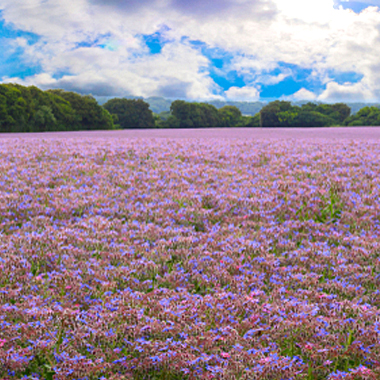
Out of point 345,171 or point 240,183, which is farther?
point 345,171

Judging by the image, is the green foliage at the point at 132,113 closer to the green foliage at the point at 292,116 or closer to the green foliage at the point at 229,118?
the green foliage at the point at 229,118

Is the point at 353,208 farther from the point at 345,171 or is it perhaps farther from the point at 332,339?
the point at 332,339

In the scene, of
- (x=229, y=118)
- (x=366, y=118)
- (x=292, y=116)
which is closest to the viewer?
(x=292, y=116)

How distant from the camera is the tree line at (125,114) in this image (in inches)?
2505

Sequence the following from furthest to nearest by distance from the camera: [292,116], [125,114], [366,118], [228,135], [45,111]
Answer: [366,118]
[292,116]
[125,114]
[45,111]
[228,135]

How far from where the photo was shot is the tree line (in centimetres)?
6362

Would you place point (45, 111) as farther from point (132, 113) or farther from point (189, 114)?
point (189, 114)

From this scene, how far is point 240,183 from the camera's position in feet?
33.6

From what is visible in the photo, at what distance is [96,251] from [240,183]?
5561mm

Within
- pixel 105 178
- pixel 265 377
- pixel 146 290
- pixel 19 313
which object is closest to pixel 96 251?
pixel 146 290

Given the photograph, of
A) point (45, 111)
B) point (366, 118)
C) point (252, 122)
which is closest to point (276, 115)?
point (252, 122)

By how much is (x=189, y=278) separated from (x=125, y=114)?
3678 inches

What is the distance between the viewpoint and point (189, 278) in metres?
5.03

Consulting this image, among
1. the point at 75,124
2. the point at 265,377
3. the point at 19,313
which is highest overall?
A: the point at 75,124
